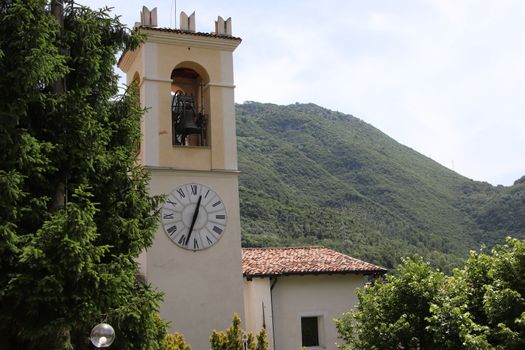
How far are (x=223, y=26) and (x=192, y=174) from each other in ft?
12.1

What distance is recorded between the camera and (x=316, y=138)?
93.3 meters

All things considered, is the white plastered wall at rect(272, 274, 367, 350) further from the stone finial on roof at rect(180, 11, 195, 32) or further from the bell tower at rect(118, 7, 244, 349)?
the stone finial on roof at rect(180, 11, 195, 32)

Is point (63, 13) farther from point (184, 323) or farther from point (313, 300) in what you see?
point (313, 300)

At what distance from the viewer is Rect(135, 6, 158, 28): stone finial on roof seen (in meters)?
14.3

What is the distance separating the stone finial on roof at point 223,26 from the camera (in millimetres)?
15048

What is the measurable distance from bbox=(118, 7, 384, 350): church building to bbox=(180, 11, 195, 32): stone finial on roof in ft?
0.07

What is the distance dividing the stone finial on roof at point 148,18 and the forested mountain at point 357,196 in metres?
22.4

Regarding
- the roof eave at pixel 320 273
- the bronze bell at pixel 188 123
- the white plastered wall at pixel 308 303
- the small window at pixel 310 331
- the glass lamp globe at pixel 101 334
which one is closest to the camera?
the glass lamp globe at pixel 101 334

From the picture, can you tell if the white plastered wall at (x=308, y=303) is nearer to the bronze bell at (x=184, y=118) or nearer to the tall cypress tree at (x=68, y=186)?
the bronze bell at (x=184, y=118)

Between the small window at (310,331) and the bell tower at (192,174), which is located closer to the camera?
the bell tower at (192,174)

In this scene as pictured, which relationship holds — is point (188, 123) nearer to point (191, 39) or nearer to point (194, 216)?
point (191, 39)

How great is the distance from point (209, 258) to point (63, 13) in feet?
20.5

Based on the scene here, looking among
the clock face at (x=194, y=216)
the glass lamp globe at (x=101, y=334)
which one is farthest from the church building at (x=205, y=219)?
the glass lamp globe at (x=101, y=334)

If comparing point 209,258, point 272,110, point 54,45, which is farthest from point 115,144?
point 272,110
